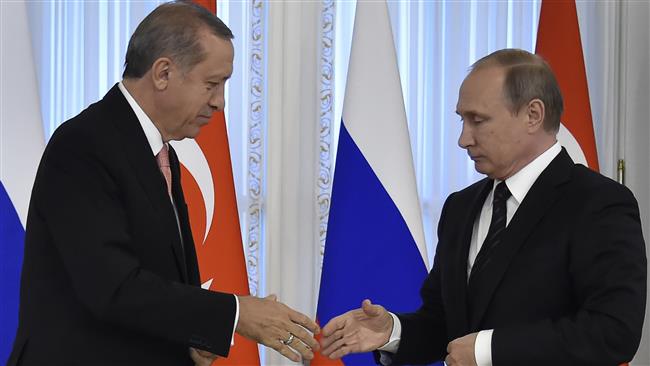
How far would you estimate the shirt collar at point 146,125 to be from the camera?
2.04 meters

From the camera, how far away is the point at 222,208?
3426 mm

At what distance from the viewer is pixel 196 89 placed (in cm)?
208

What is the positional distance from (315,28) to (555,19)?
0.98 metres

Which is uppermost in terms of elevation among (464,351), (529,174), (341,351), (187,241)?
(529,174)

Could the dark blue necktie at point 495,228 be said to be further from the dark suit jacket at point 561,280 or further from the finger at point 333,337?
the finger at point 333,337

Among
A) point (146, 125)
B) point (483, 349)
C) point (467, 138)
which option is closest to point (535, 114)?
point (467, 138)

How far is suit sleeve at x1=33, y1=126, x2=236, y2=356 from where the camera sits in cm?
183

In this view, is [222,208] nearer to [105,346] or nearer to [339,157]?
[339,157]

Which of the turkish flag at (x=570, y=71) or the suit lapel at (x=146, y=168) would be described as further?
the turkish flag at (x=570, y=71)

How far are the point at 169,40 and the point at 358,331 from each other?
2.89ft

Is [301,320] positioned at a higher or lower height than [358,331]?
higher

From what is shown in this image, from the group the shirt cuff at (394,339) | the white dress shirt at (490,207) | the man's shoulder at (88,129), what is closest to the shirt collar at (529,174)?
the white dress shirt at (490,207)

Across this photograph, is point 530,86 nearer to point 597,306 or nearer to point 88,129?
point 597,306

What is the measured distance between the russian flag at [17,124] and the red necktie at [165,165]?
4.26ft
